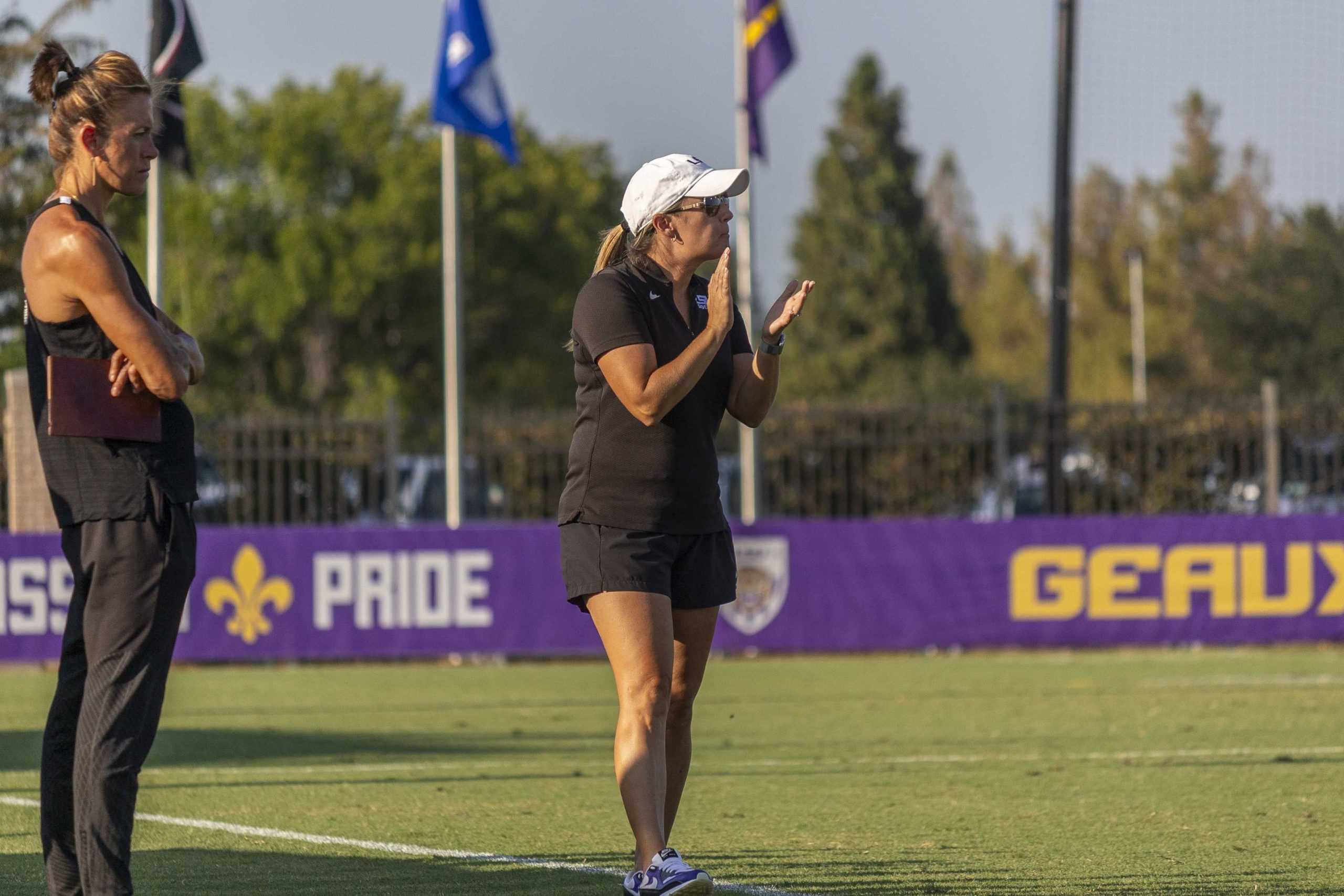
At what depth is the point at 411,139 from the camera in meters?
50.6

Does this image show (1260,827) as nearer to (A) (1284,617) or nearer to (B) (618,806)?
(B) (618,806)

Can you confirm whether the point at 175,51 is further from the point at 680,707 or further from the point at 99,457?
the point at 99,457

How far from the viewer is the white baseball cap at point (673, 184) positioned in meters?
4.62

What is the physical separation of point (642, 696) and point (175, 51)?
33.4 ft

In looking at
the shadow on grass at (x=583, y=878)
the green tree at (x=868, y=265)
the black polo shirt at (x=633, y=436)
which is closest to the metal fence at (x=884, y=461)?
the shadow on grass at (x=583, y=878)

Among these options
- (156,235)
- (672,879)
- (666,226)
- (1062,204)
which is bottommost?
(672,879)

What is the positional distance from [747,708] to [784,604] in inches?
147

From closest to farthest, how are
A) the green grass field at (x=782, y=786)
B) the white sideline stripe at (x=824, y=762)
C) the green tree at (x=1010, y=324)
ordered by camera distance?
the green grass field at (x=782, y=786)
the white sideline stripe at (x=824, y=762)
the green tree at (x=1010, y=324)

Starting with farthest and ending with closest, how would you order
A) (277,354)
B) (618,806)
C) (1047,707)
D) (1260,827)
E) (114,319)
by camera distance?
1. (277,354)
2. (1047,707)
3. (618,806)
4. (1260,827)
5. (114,319)

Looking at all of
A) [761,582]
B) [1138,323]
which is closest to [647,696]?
[761,582]

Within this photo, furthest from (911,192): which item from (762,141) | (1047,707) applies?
(1047,707)

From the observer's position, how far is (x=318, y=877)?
5.26 m

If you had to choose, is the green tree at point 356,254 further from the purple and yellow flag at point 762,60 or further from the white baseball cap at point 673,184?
the white baseball cap at point 673,184

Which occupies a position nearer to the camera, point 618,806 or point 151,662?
point 151,662
